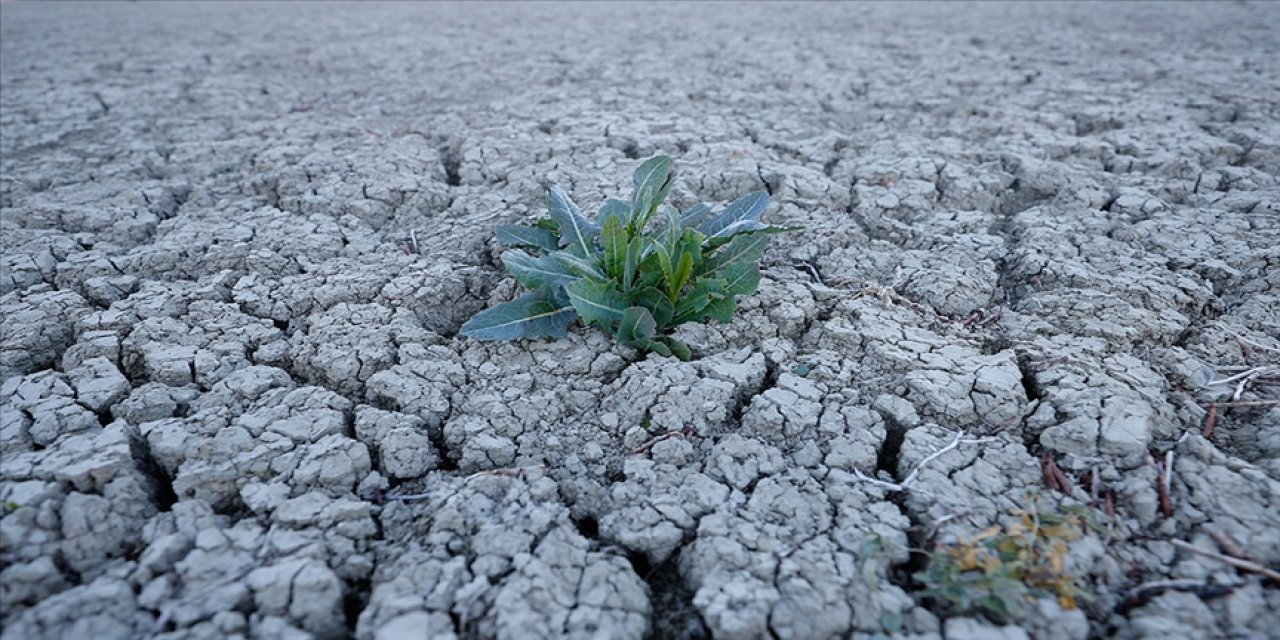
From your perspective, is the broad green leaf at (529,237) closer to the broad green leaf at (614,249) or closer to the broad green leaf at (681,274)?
the broad green leaf at (614,249)

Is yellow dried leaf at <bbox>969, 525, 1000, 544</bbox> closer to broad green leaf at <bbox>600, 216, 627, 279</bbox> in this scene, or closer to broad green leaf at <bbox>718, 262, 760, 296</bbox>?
broad green leaf at <bbox>718, 262, 760, 296</bbox>

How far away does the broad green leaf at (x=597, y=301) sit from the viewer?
6.73 feet

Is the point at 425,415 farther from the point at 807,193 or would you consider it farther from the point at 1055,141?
the point at 1055,141

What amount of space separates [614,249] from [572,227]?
0.78 ft

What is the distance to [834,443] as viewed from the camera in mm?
1883

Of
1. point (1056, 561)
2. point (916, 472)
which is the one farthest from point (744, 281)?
point (1056, 561)

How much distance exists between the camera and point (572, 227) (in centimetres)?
234

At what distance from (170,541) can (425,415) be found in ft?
2.12

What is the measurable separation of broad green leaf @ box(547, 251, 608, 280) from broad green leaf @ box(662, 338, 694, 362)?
0.89 ft

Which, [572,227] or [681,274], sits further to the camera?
[572,227]

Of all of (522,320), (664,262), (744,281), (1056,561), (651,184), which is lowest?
(1056,561)

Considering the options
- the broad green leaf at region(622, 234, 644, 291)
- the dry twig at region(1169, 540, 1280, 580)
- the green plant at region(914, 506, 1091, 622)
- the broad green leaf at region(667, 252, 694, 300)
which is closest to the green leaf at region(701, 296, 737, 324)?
the broad green leaf at region(667, 252, 694, 300)

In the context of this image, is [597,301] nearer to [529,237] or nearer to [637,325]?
[637,325]

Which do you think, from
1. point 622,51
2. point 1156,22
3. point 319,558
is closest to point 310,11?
point 622,51
